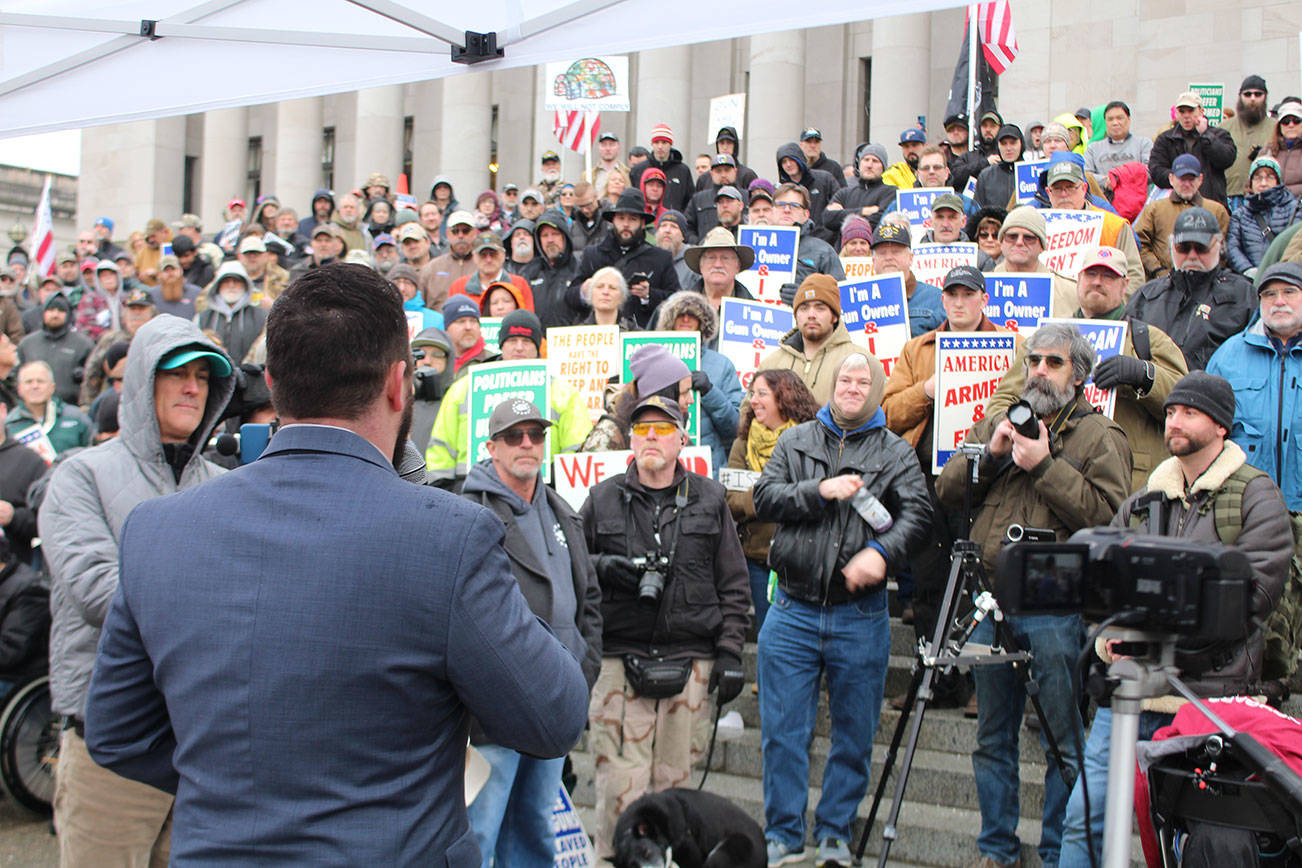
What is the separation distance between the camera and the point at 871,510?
21.1 ft

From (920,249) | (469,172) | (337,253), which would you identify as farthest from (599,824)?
(469,172)

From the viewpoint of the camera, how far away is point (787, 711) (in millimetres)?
6562

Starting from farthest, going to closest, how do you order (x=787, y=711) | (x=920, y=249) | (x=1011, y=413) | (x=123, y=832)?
(x=920, y=249), (x=787, y=711), (x=1011, y=413), (x=123, y=832)

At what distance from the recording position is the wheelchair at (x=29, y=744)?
23.4 ft

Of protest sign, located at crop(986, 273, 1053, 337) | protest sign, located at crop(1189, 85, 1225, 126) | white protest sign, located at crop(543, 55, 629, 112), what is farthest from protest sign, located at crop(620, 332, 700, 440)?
protest sign, located at crop(1189, 85, 1225, 126)

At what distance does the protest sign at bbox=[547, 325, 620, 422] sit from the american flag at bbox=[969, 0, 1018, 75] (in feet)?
35.9

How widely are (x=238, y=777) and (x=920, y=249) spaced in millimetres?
9764

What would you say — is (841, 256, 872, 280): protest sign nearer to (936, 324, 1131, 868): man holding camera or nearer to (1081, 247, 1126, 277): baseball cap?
(1081, 247, 1126, 277): baseball cap

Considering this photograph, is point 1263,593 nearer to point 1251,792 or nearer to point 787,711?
point 1251,792

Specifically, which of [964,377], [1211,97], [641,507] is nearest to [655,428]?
[641,507]

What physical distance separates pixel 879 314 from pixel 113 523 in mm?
6504

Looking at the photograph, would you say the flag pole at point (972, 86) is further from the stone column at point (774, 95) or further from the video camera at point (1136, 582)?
the video camera at point (1136, 582)

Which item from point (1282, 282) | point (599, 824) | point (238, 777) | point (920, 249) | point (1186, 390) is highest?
point (920, 249)

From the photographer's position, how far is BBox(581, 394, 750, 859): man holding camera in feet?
20.8
